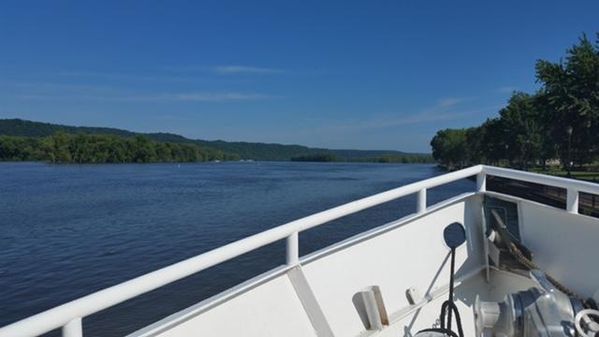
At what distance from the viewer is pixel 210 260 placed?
1970mm

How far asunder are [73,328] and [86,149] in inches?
5387

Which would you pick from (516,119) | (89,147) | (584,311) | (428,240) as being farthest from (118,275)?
(89,147)

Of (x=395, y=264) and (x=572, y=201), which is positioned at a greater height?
(x=572, y=201)

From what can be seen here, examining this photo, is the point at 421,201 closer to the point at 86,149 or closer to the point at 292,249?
the point at 292,249

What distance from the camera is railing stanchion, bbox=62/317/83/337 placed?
1418 millimetres

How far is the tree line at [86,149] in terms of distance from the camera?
123562 millimetres

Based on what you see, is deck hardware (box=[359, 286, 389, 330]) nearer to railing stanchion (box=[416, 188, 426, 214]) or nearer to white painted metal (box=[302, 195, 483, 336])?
white painted metal (box=[302, 195, 483, 336])

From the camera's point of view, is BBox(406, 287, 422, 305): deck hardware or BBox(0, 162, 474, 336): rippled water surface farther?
BBox(0, 162, 474, 336): rippled water surface

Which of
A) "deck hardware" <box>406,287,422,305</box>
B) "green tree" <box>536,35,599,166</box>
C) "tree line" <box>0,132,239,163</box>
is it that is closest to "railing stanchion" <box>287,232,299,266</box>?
"deck hardware" <box>406,287,422,305</box>

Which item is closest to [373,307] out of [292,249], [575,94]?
[292,249]

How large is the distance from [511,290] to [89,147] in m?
136

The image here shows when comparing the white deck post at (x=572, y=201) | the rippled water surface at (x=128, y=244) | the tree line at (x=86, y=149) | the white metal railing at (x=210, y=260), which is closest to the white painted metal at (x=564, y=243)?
the white deck post at (x=572, y=201)

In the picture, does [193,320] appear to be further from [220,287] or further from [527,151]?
Result: [527,151]

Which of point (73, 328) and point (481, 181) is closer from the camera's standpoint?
point (73, 328)
